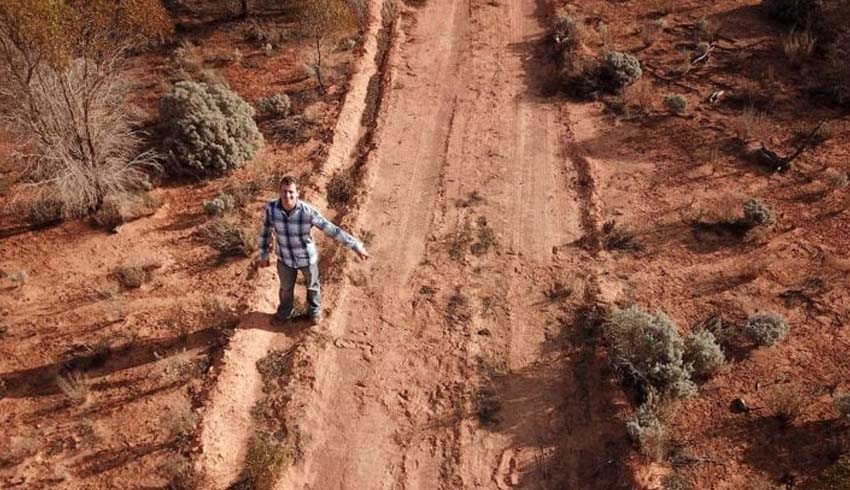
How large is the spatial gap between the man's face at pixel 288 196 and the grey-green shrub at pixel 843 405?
6.89m

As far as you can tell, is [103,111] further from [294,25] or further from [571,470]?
[571,470]

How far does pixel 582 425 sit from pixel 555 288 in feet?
7.69

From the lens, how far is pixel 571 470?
6977 millimetres

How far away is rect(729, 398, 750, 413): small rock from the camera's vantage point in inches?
290

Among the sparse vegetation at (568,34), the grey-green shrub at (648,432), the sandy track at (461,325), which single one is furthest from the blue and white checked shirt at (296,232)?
the sparse vegetation at (568,34)

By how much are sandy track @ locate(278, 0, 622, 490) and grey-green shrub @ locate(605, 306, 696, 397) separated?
18.4 inches

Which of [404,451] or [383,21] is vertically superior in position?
[383,21]

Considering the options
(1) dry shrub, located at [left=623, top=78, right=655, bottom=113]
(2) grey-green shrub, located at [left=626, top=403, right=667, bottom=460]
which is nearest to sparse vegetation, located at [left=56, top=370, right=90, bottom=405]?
(2) grey-green shrub, located at [left=626, top=403, right=667, bottom=460]

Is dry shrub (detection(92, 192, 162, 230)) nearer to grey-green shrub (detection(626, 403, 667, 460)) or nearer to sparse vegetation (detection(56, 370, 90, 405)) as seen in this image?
sparse vegetation (detection(56, 370, 90, 405))

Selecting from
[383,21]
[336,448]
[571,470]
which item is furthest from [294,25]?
[571,470]

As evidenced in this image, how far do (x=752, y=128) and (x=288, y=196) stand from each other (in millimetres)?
9788

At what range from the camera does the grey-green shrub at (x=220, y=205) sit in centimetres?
995

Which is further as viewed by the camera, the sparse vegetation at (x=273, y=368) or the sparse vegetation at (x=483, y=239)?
the sparse vegetation at (x=483, y=239)

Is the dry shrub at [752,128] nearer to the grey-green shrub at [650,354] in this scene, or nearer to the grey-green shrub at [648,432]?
the grey-green shrub at [650,354]
